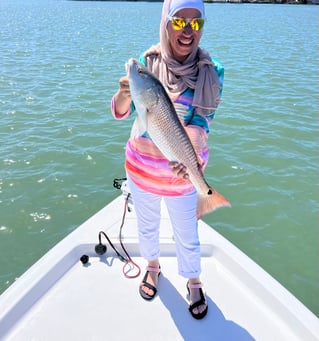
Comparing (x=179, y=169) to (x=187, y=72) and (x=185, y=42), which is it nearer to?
(x=187, y=72)

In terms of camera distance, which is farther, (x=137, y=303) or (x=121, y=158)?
(x=121, y=158)

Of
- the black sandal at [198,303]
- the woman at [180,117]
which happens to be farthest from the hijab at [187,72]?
the black sandal at [198,303]

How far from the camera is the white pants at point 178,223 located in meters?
2.75

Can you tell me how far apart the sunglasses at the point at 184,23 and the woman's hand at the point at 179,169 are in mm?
940

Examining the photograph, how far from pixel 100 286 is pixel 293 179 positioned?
16.1 ft

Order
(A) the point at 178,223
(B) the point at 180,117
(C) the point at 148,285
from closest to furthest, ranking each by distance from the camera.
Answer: (B) the point at 180,117, (A) the point at 178,223, (C) the point at 148,285

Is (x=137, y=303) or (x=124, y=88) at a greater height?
(x=124, y=88)

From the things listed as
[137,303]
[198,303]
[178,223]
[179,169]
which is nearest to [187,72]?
[179,169]

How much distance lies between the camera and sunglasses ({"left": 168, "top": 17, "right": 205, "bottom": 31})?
2256mm

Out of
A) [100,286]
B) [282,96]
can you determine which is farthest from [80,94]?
[100,286]

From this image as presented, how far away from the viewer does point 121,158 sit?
7.47 meters

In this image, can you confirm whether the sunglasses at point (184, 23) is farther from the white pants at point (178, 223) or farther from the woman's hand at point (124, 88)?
the white pants at point (178, 223)

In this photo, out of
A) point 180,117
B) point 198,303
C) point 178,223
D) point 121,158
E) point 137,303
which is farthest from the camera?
point 121,158

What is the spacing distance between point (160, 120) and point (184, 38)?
2.03 feet
